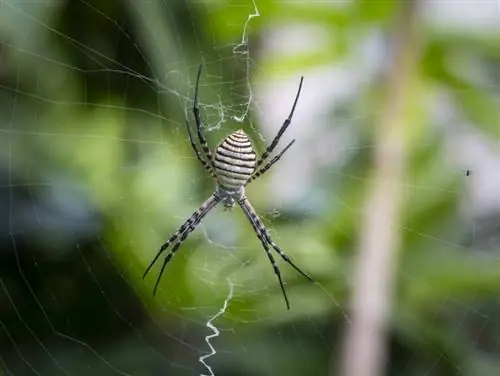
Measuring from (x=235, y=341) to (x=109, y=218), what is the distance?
482mm

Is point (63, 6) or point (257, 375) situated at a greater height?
point (63, 6)

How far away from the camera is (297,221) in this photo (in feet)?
8.71

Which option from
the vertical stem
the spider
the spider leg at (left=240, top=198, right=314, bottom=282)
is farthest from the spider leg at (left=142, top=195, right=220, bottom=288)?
the vertical stem

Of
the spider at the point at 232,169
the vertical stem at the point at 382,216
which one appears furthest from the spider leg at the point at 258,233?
the vertical stem at the point at 382,216

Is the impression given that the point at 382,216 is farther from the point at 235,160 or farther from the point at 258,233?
the point at 235,160

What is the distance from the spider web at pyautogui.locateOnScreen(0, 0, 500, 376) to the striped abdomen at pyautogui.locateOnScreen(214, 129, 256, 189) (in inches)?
9.7

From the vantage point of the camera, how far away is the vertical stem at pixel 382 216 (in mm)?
1609

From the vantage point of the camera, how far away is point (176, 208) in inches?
107

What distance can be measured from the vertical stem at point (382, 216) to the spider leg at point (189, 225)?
0.88 m

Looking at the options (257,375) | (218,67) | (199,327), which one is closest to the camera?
(257,375)

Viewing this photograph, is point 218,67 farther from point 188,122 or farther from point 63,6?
point 63,6

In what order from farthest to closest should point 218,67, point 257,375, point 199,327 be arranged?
point 218,67 < point 199,327 < point 257,375

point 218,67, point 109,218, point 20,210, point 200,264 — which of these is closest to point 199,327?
point 200,264

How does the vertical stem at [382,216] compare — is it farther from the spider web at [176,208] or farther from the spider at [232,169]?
the spider at [232,169]
